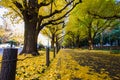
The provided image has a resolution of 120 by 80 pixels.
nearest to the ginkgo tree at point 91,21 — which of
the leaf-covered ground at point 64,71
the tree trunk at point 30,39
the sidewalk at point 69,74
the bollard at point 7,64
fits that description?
the tree trunk at point 30,39

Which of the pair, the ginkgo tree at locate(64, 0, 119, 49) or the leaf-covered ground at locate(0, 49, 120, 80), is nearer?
the leaf-covered ground at locate(0, 49, 120, 80)

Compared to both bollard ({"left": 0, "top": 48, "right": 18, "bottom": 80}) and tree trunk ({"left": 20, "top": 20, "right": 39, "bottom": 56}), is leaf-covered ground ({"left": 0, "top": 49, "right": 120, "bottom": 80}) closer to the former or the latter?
bollard ({"left": 0, "top": 48, "right": 18, "bottom": 80})

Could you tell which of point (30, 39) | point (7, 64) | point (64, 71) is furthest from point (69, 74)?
point (30, 39)

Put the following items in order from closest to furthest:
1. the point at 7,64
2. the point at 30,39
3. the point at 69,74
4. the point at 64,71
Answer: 1. the point at 7,64
2. the point at 69,74
3. the point at 64,71
4. the point at 30,39

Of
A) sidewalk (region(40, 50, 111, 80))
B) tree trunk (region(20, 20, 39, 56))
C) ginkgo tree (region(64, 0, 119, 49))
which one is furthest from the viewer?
ginkgo tree (region(64, 0, 119, 49))

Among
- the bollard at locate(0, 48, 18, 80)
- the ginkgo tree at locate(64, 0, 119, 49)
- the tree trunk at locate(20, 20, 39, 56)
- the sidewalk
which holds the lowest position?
the sidewalk

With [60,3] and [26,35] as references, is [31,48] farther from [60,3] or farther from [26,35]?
[60,3]

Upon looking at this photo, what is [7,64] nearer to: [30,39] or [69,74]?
[69,74]

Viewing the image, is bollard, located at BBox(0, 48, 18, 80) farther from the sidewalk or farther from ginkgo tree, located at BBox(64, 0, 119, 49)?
ginkgo tree, located at BBox(64, 0, 119, 49)

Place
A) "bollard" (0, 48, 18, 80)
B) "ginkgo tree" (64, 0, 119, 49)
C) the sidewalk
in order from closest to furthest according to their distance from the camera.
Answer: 1. "bollard" (0, 48, 18, 80)
2. the sidewalk
3. "ginkgo tree" (64, 0, 119, 49)

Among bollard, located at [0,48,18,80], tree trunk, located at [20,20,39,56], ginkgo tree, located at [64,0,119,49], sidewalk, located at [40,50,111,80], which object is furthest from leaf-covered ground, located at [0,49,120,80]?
ginkgo tree, located at [64,0,119,49]

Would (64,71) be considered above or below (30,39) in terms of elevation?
below

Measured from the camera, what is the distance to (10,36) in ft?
304

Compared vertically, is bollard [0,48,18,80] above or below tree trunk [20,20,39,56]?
below
